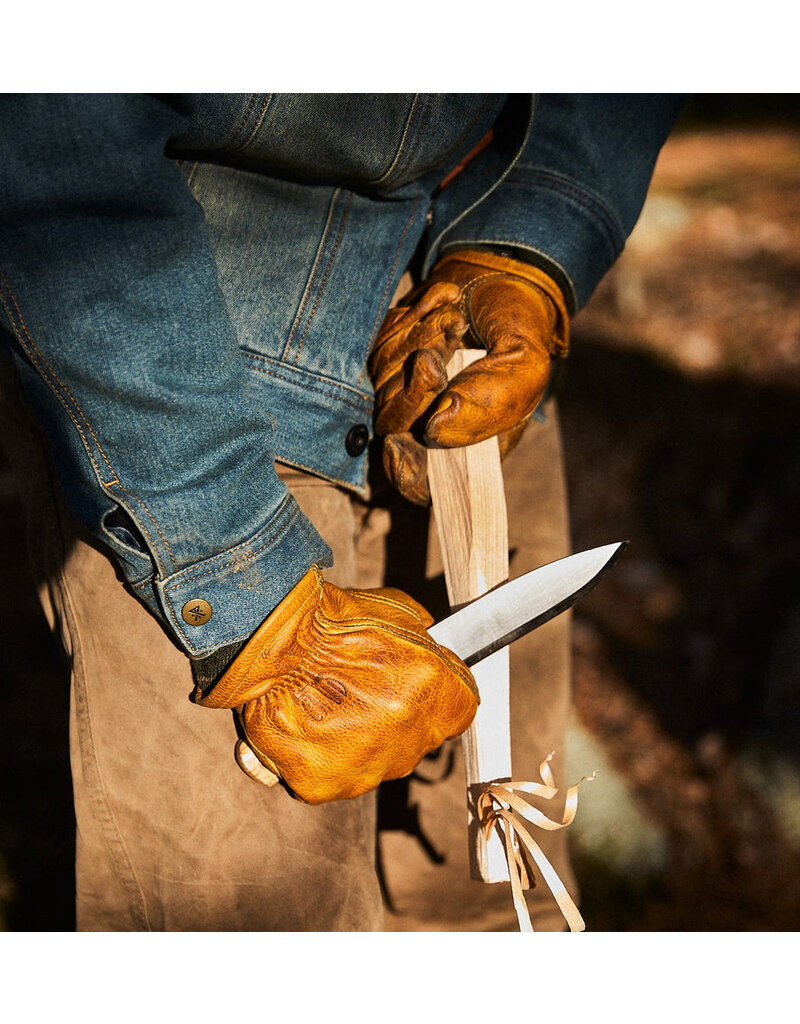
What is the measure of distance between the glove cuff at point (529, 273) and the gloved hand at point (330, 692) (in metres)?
0.53

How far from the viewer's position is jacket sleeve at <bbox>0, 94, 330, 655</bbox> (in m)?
0.79

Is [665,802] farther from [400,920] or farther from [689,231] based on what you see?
[689,231]

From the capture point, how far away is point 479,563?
1.09 meters

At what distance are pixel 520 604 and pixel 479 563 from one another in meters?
0.09

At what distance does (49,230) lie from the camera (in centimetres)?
79

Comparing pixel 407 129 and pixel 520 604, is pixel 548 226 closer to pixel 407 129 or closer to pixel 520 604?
pixel 407 129

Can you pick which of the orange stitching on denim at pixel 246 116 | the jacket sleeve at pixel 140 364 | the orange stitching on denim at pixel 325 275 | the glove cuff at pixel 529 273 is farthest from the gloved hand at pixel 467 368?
the orange stitching on denim at pixel 246 116

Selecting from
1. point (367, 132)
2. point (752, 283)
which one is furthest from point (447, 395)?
point (752, 283)

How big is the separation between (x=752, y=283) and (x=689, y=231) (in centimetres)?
37

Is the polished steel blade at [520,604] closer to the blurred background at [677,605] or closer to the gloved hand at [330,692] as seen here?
the gloved hand at [330,692]

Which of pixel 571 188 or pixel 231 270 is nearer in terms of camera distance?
pixel 231 270

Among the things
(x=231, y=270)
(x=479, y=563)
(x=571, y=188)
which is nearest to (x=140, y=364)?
(x=231, y=270)

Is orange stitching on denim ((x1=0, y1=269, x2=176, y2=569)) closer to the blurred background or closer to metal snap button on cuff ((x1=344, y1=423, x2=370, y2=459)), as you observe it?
metal snap button on cuff ((x1=344, y1=423, x2=370, y2=459))

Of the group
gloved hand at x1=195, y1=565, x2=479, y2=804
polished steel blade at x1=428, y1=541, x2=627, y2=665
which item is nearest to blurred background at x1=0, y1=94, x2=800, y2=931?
gloved hand at x1=195, y1=565, x2=479, y2=804
